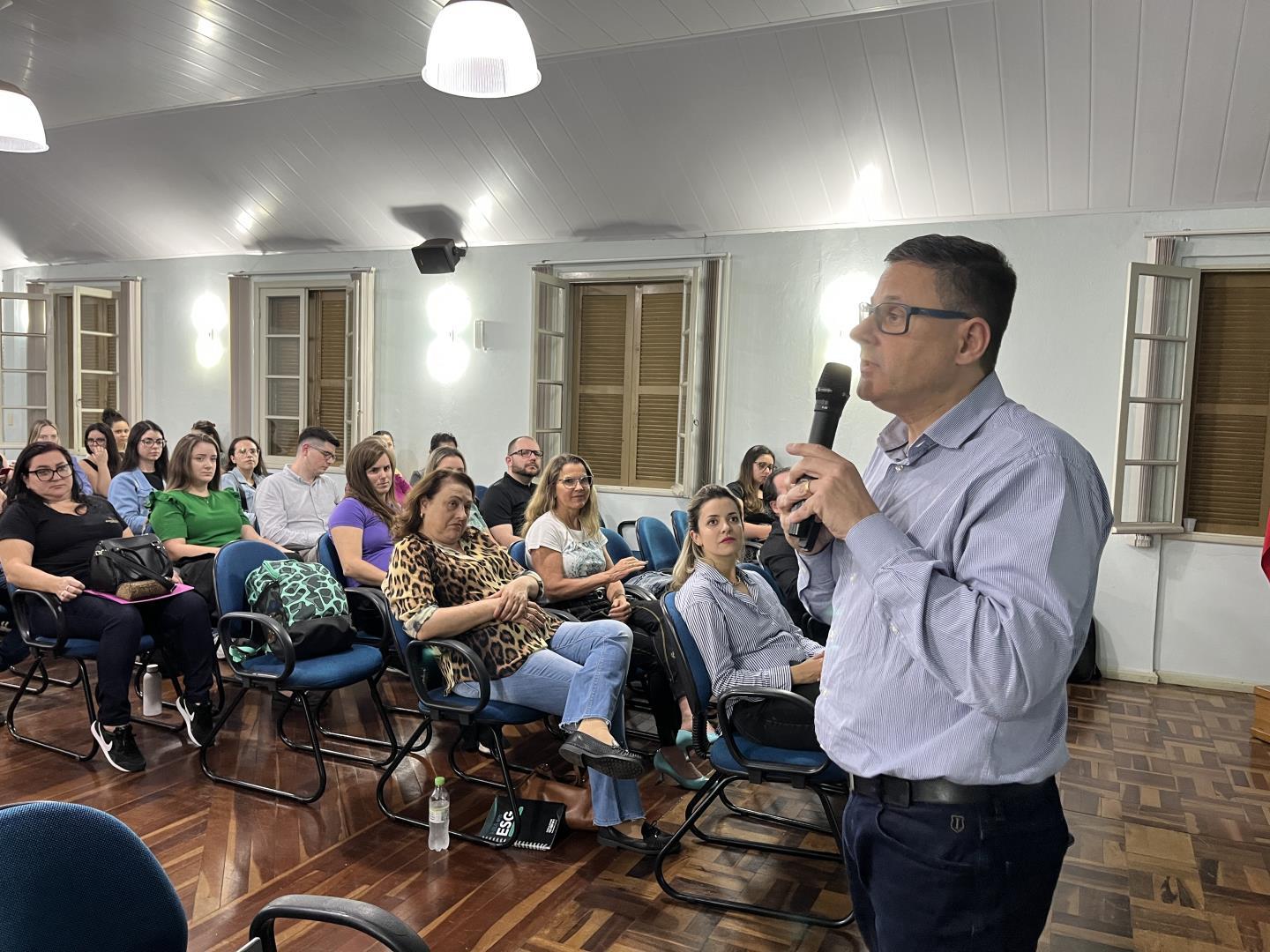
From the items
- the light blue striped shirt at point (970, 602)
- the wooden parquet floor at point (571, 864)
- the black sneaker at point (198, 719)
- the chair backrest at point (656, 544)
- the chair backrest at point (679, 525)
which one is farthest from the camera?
the chair backrest at point (679, 525)

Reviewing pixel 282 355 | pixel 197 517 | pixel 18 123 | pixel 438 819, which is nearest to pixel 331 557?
pixel 197 517

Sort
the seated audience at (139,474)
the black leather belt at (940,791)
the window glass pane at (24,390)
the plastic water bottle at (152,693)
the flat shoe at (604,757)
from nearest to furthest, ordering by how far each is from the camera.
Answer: the black leather belt at (940,791), the flat shoe at (604,757), the plastic water bottle at (152,693), the seated audience at (139,474), the window glass pane at (24,390)

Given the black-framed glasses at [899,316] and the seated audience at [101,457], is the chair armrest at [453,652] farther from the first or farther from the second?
the seated audience at [101,457]

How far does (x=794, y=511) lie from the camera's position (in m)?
1.28

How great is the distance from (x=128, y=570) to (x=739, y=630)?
257cm

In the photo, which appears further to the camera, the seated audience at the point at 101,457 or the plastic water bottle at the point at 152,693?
the seated audience at the point at 101,457

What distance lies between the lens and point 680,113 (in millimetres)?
5777

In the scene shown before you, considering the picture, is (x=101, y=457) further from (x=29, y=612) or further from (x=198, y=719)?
(x=198, y=719)

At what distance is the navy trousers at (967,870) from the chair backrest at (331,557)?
361 centimetres

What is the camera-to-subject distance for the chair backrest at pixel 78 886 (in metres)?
1.25

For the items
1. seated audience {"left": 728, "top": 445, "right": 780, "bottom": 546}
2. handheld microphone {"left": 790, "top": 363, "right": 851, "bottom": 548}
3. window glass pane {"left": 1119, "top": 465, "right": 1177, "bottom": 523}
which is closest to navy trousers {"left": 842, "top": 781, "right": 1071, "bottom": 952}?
handheld microphone {"left": 790, "top": 363, "right": 851, "bottom": 548}

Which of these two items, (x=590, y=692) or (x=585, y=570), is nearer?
(x=590, y=692)

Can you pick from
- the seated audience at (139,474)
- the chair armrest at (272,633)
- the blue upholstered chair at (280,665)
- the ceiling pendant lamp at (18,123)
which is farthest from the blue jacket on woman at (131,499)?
the ceiling pendant lamp at (18,123)

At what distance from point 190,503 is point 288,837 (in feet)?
7.08
